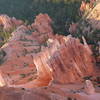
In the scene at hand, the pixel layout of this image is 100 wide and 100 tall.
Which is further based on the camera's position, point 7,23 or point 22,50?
point 7,23

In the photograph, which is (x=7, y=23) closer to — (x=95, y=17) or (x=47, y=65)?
(x=95, y=17)

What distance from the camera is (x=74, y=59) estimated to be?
34.8 metres

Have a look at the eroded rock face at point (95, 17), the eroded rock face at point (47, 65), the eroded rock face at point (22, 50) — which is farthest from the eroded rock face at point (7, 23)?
the eroded rock face at point (95, 17)

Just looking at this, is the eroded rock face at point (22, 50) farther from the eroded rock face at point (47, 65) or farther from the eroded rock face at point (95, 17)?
the eroded rock face at point (95, 17)

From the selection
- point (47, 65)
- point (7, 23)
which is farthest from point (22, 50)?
point (7, 23)

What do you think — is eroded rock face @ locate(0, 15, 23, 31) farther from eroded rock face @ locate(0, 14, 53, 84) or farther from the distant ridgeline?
the distant ridgeline

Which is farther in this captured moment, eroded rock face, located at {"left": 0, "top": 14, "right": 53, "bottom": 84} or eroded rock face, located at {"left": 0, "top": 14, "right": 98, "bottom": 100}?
eroded rock face, located at {"left": 0, "top": 14, "right": 53, "bottom": 84}

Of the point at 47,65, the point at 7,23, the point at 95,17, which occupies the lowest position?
the point at 47,65

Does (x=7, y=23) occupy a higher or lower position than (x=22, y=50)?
higher

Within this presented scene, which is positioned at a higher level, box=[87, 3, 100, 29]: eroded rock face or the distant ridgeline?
the distant ridgeline

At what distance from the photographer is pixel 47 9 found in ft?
236

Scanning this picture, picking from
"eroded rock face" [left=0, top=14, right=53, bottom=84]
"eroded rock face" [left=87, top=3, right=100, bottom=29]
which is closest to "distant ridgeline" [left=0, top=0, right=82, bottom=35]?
"eroded rock face" [left=0, top=14, right=53, bottom=84]

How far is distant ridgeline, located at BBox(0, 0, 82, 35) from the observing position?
62.9m

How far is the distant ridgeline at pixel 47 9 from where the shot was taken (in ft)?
206
